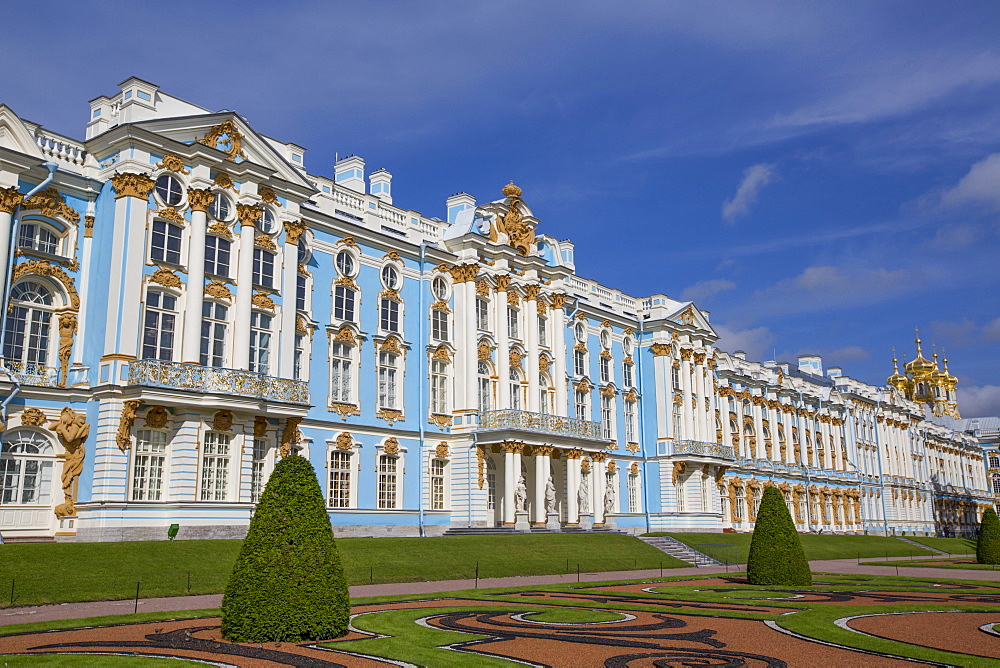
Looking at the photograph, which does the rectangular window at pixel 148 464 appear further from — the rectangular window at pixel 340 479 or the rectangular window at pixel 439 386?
the rectangular window at pixel 439 386

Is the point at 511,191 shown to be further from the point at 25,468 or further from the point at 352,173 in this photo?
the point at 25,468

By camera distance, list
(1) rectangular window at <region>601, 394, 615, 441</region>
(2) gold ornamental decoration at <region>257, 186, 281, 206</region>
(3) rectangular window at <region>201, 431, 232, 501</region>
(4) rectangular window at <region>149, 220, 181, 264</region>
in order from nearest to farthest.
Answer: (3) rectangular window at <region>201, 431, 232, 501</region> → (4) rectangular window at <region>149, 220, 181, 264</region> → (2) gold ornamental decoration at <region>257, 186, 281, 206</region> → (1) rectangular window at <region>601, 394, 615, 441</region>

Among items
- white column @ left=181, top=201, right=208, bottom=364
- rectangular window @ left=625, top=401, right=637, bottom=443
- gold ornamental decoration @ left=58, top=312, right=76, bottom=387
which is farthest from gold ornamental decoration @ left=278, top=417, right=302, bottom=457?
rectangular window @ left=625, top=401, right=637, bottom=443

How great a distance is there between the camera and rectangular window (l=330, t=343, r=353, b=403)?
111 feet

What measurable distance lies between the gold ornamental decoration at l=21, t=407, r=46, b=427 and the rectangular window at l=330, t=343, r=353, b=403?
10587 mm

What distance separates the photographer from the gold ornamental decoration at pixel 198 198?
1123 inches

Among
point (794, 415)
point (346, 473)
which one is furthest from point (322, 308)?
point (794, 415)

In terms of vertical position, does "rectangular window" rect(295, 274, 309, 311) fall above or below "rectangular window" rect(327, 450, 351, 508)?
above

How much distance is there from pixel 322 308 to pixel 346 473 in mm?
6236

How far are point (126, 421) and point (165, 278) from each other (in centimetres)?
468

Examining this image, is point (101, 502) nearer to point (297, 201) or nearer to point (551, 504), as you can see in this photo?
Result: point (297, 201)

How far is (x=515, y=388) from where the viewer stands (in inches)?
1628

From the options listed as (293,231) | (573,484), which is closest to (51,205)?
(293,231)

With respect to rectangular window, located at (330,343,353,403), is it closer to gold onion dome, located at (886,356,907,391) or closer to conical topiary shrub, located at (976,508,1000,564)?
conical topiary shrub, located at (976,508,1000,564)
